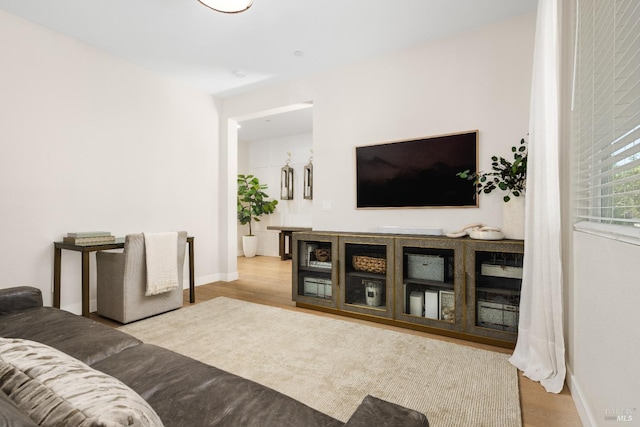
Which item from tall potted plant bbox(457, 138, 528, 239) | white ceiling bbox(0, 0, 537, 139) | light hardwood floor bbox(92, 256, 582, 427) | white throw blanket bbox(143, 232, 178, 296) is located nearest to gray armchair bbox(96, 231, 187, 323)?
white throw blanket bbox(143, 232, 178, 296)

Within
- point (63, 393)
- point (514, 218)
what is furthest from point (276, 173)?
point (63, 393)

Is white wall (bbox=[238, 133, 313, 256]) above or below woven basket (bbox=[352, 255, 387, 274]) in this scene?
above

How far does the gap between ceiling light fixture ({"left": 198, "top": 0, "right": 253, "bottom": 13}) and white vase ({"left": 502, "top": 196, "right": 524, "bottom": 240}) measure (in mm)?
2498

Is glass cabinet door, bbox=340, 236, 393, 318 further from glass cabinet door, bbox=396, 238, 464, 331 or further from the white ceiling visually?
the white ceiling

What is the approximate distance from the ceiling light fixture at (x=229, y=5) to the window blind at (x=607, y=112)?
6.71ft

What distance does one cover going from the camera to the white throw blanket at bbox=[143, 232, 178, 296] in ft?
9.59

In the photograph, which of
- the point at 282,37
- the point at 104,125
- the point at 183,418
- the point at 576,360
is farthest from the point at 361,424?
the point at 104,125

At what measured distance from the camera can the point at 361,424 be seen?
71 cm

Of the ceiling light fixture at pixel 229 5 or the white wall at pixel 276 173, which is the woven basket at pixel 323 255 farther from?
the white wall at pixel 276 173

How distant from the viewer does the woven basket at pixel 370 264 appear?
292cm

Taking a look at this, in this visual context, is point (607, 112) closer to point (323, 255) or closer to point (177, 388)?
point (177, 388)

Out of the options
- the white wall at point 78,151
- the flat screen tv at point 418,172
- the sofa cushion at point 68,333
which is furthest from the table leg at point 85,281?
the flat screen tv at point 418,172

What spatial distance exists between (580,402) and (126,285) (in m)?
3.26

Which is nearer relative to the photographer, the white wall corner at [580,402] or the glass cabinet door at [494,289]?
the white wall corner at [580,402]
